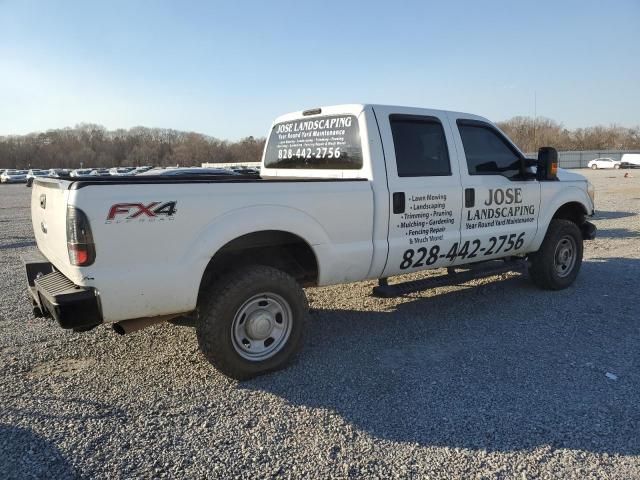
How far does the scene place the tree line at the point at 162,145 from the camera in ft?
313

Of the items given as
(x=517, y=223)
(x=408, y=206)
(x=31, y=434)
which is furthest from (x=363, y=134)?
(x=31, y=434)

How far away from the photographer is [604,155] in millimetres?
70438

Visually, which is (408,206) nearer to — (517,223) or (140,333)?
(517,223)

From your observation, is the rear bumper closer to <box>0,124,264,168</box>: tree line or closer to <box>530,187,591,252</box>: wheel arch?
<box>530,187,591,252</box>: wheel arch

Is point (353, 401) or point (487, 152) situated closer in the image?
point (353, 401)

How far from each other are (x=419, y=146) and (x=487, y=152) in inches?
39.0

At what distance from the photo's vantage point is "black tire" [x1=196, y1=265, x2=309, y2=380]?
3.48 meters

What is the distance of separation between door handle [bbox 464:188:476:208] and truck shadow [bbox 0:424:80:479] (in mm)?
3911

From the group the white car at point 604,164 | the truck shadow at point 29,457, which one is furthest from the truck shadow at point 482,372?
the white car at point 604,164

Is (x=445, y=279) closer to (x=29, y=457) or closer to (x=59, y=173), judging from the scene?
(x=29, y=457)

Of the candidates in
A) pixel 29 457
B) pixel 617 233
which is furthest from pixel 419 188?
pixel 617 233

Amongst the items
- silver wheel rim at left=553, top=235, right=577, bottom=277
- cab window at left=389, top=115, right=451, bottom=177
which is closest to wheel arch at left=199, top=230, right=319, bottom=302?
cab window at left=389, top=115, right=451, bottom=177

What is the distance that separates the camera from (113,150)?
116 meters

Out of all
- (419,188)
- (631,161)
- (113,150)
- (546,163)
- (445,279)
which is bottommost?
(445,279)
